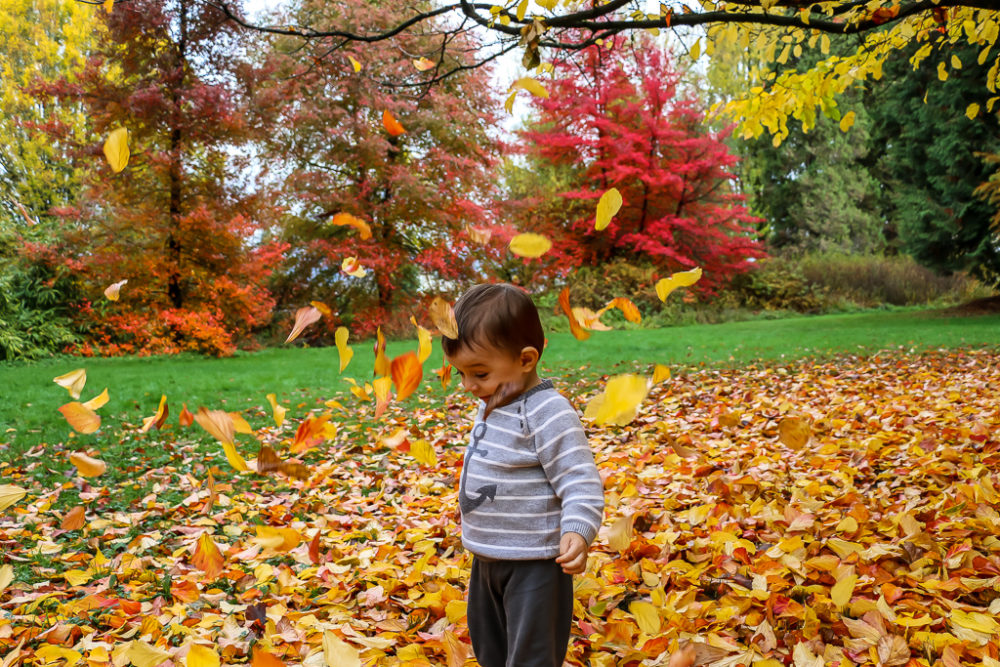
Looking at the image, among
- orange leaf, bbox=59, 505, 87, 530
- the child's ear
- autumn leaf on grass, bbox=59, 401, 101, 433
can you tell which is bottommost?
orange leaf, bbox=59, 505, 87, 530

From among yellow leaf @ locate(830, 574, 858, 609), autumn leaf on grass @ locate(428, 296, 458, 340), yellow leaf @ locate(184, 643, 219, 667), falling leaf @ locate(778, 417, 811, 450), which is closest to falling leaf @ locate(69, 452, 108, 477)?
yellow leaf @ locate(184, 643, 219, 667)

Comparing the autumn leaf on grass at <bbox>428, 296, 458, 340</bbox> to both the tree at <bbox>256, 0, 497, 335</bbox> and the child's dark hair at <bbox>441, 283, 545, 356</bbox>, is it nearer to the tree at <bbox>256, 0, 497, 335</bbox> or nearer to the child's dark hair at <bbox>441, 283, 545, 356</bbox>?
the child's dark hair at <bbox>441, 283, 545, 356</bbox>

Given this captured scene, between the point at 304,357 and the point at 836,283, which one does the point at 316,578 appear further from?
the point at 836,283

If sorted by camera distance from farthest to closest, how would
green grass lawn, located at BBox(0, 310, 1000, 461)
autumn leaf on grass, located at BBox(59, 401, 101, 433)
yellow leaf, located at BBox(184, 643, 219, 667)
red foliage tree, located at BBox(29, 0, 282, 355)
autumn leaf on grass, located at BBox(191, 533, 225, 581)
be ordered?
red foliage tree, located at BBox(29, 0, 282, 355) → green grass lawn, located at BBox(0, 310, 1000, 461) → autumn leaf on grass, located at BBox(191, 533, 225, 581) → autumn leaf on grass, located at BBox(59, 401, 101, 433) → yellow leaf, located at BBox(184, 643, 219, 667)

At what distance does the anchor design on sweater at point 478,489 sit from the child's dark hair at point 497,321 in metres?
0.21

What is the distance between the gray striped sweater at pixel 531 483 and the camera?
4.76 feet

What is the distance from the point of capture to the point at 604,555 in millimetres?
2541

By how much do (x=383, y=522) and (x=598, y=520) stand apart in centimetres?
197

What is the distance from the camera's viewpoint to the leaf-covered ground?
191cm

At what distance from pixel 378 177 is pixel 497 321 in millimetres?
13496

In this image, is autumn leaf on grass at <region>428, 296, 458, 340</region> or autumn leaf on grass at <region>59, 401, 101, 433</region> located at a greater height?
autumn leaf on grass at <region>428, 296, 458, 340</region>

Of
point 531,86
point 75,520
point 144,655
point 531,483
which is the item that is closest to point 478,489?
point 531,483

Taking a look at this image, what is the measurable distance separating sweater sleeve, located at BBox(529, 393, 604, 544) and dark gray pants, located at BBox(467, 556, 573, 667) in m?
0.14

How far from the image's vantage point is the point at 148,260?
9.92 metres
